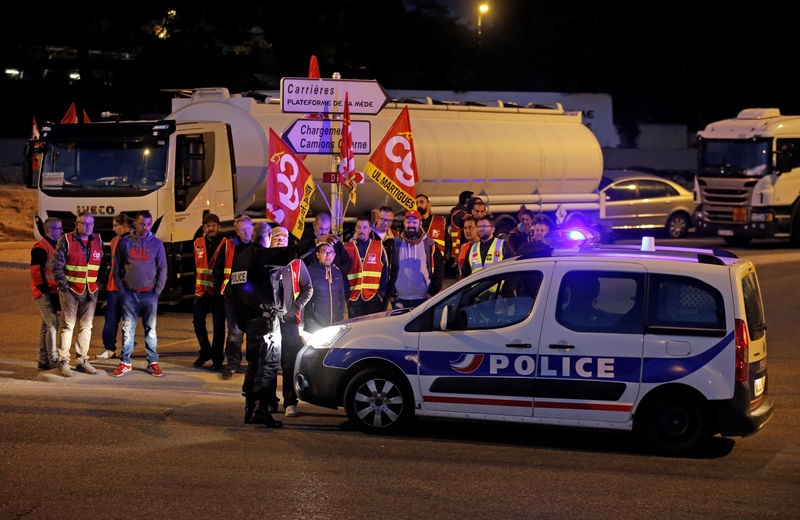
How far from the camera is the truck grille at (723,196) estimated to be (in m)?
27.6

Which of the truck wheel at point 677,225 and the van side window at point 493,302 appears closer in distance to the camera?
the van side window at point 493,302

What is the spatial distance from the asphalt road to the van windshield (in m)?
0.98

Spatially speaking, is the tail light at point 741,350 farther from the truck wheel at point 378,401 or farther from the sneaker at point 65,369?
the sneaker at point 65,369

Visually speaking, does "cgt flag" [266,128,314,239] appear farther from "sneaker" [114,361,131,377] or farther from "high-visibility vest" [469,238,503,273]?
"sneaker" [114,361,131,377]

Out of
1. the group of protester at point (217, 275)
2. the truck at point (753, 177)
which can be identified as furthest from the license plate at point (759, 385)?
the truck at point (753, 177)

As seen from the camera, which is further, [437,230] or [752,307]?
[437,230]

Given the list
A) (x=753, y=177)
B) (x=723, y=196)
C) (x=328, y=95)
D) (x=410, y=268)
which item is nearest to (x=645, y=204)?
(x=723, y=196)

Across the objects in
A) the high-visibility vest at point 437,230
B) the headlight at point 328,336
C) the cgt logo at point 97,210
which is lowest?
the headlight at point 328,336

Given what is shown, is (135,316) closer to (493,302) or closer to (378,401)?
(378,401)

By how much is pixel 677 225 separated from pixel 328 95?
1827 cm

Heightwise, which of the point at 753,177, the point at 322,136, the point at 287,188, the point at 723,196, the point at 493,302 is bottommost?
the point at 493,302

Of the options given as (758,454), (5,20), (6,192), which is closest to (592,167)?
(6,192)

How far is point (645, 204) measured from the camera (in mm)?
28672

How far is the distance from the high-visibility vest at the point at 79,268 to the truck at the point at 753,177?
1966 cm
